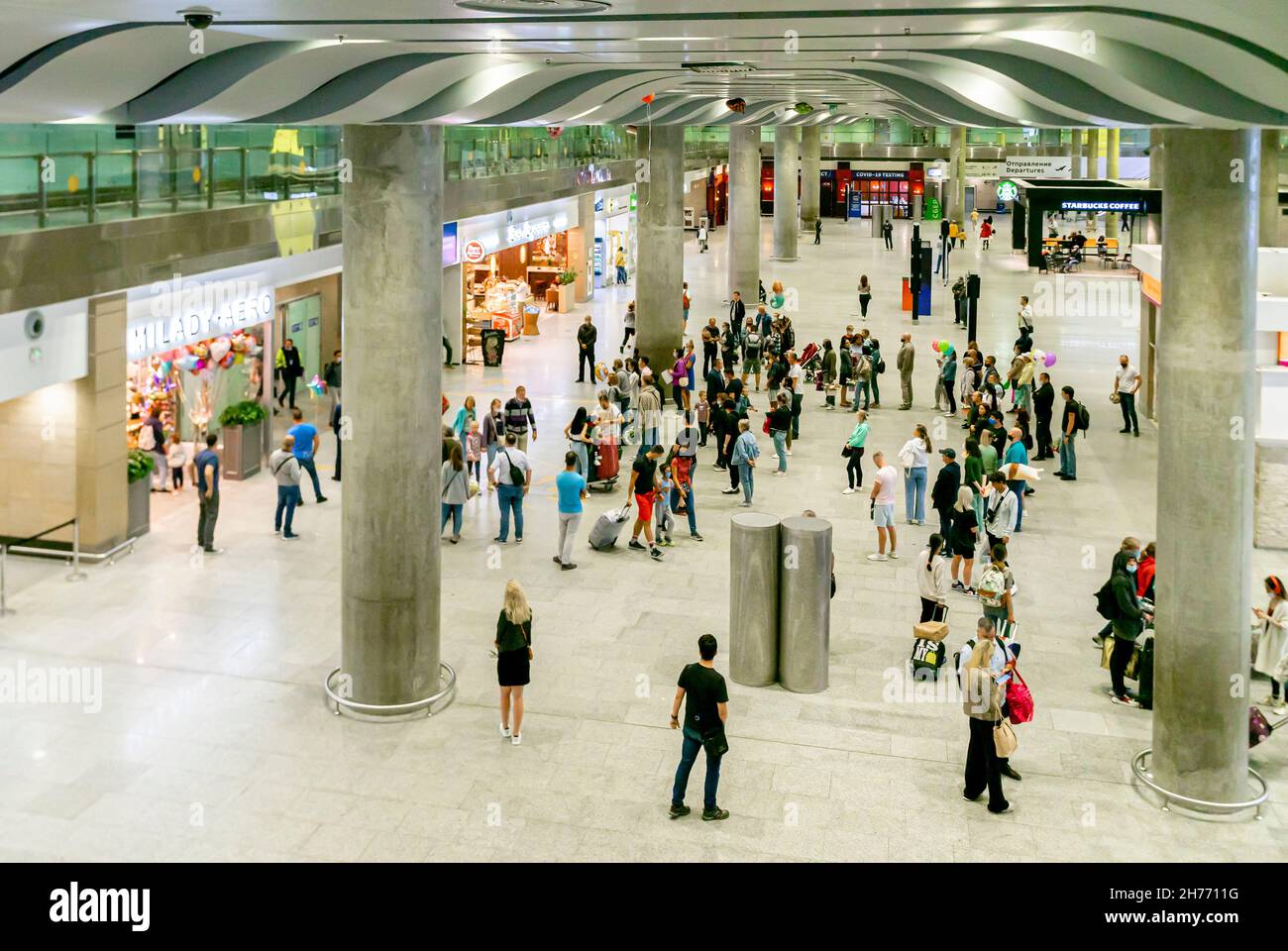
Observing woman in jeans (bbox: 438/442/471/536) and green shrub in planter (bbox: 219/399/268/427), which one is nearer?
woman in jeans (bbox: 438/442/471/536)

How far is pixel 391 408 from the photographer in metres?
11.2

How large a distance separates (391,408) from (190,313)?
7456mm

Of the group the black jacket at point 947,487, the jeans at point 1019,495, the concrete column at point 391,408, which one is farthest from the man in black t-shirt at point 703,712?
the jeans at point 1019,495

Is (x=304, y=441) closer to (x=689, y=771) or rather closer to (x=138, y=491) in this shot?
(x=138, y=491)

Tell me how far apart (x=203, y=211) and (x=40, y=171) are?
330cm

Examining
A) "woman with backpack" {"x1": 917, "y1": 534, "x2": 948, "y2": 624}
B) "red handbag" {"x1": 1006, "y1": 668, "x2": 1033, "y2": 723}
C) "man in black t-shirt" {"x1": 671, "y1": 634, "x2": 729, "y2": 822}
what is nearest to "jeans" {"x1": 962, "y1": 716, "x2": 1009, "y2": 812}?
"red handbag" {"x1": 1006, "y1": 668, "x2": 1033, "y2": 723}

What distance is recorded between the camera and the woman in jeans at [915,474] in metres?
17.2

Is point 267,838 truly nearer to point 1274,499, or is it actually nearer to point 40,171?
point 40,171

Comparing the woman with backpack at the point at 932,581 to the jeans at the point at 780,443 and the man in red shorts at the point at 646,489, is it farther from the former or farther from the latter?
the jeans at the point at 780,443

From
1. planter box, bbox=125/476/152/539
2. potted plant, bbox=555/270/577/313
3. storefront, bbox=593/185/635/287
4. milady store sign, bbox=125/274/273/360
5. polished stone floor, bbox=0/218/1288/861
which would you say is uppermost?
storefront, bbox=593/185/635/287

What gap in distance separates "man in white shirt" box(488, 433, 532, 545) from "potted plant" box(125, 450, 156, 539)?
4.34m

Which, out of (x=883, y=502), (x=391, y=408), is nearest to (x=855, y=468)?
(x=883, y=502)

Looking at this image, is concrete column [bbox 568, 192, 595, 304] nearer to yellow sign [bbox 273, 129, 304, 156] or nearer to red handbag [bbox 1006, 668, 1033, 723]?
yellow sign [bbox 273, 129, 304, 156]

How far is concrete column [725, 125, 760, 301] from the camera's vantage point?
41.4 m
